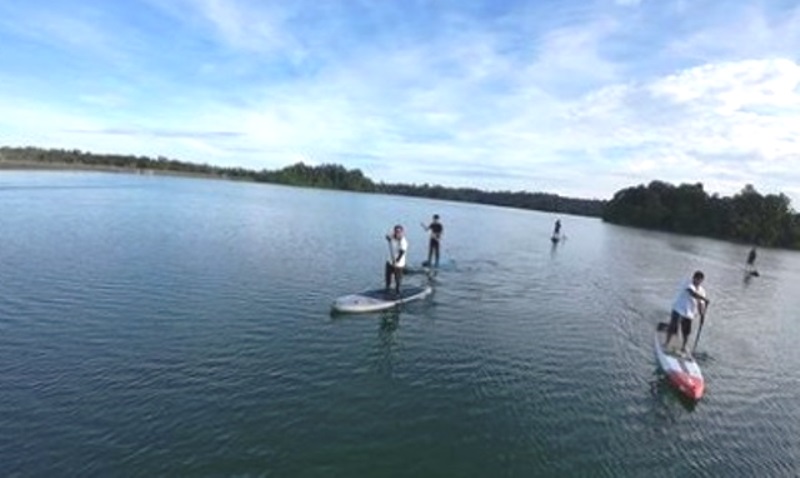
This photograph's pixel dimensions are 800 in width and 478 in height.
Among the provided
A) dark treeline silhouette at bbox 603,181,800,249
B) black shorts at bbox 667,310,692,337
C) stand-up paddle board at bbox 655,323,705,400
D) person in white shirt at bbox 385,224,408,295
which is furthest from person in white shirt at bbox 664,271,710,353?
dark treeline silhouette at bbox 603,181,800,249

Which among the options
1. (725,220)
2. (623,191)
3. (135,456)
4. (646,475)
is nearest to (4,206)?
(135,456)

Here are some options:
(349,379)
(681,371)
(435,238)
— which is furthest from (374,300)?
(435,238)

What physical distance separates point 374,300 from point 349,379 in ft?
28.9

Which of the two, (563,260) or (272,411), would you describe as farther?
(563,260)

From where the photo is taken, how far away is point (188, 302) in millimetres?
26000

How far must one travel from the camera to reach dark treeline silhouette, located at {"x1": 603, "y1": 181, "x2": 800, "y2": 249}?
130625mm

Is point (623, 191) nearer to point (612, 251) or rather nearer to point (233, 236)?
point (612, 251)

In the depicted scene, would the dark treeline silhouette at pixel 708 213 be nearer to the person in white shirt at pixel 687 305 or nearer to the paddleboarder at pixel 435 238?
the paddleboarder at pixel 435 238

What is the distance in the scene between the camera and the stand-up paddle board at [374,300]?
25844 mm

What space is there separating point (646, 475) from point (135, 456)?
34.2 ft

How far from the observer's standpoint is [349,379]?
18188 mm

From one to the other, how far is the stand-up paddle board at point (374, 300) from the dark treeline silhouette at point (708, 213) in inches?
4749

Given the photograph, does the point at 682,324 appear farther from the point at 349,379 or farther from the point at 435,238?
the point at 435,238

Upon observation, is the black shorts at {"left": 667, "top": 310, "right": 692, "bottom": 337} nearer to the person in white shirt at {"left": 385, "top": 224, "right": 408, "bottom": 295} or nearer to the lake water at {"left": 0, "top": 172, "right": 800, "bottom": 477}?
the lake water at {"left": 0, "top": 172, "right": 800, "bottom": 477}
